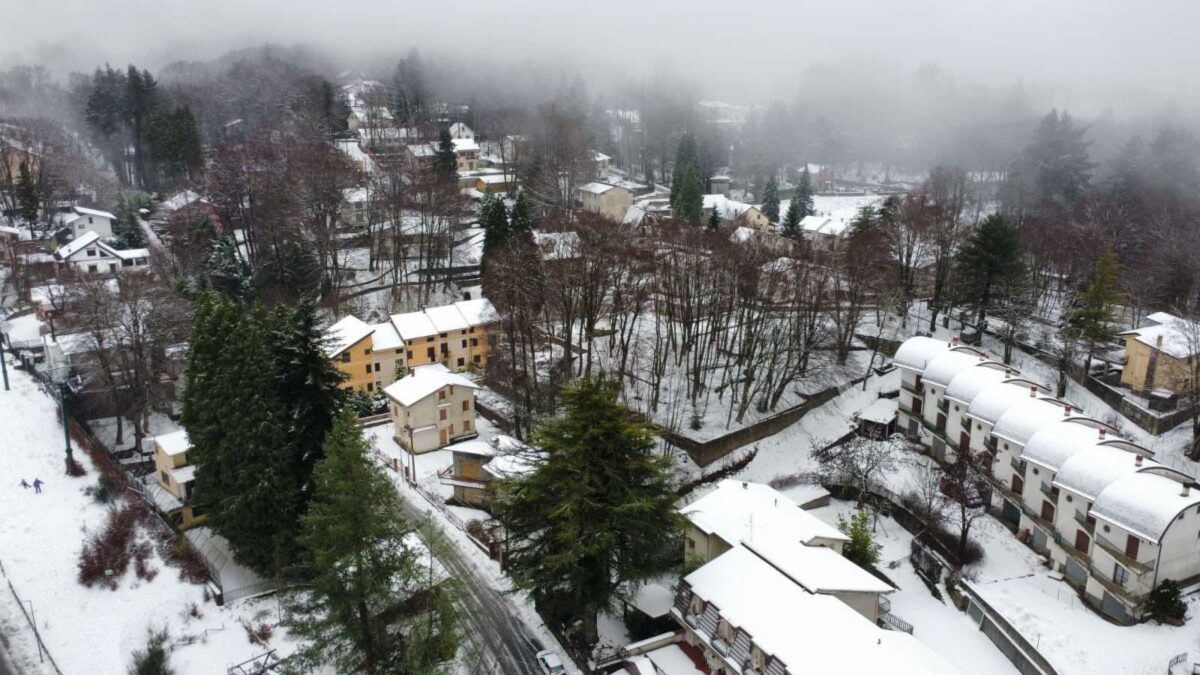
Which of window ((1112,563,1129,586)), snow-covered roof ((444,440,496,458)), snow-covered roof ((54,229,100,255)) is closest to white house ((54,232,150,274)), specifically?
snow-covered roof ((54,229,100,255))

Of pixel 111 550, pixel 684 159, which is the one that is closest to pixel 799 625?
pixel 111 550

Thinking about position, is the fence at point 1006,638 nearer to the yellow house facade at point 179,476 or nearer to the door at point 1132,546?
the door at point 1132,546

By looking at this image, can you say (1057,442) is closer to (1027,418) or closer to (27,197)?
(1027,418)

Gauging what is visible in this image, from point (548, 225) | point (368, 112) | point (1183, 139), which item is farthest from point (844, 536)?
point (368, 112)

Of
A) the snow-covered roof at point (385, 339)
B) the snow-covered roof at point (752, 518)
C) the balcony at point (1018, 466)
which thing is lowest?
the snow-covered roof at point (752, 518)

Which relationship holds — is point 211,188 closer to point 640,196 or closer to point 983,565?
point 640,196

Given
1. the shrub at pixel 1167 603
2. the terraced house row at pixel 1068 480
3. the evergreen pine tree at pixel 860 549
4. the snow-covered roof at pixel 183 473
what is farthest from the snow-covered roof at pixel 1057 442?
→ the snow-covered roof at pixel 183 473

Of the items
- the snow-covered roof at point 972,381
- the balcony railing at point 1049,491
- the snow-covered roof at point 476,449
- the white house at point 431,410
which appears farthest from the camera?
the white house at point 431,410
